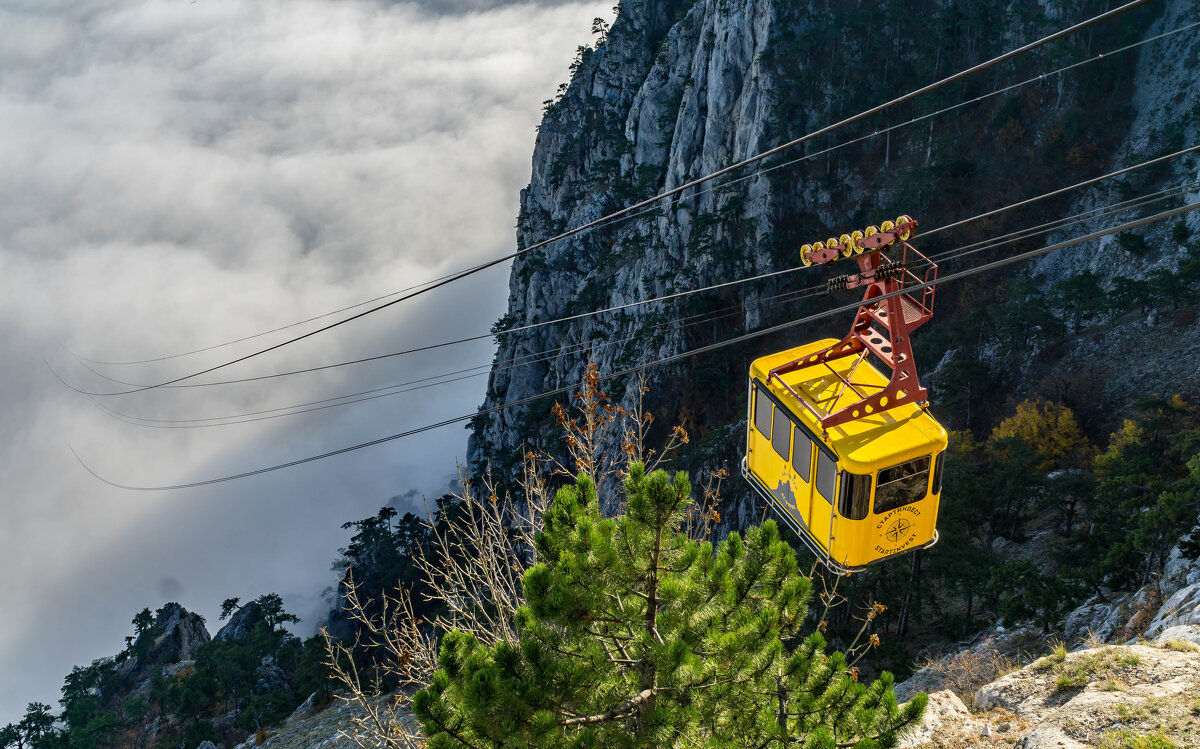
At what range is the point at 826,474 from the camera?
34.2 ft

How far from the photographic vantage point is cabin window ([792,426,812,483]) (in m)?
10.8

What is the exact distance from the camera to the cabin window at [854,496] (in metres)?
9.91

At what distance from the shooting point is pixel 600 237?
235 ft

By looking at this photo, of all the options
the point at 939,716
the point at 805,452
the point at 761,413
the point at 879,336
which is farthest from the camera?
the point at 761,413

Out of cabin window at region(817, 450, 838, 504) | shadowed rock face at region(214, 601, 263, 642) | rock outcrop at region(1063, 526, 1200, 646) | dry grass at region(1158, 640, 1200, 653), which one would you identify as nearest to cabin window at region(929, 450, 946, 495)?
cabin window at region(817, 450, 838, 504)

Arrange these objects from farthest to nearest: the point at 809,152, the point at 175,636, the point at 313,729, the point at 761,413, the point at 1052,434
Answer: the point at 175,636 → the point at 809,152 → the point at 313,729 → the point at 1052,434 → the point at 761,413

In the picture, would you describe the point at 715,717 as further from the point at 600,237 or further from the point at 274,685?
the point at 600,237

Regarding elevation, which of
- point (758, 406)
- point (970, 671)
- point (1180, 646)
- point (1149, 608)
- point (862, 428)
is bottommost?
point (970, 671)

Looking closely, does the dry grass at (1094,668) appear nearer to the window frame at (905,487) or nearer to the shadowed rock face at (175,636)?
the window frame at (905,487)

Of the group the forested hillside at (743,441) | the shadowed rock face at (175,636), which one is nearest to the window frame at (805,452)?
the forested hillside at (743,441)

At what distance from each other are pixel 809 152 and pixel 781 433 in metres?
44.5

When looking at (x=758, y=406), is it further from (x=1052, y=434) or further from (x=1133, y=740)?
(x=1052, y=434)

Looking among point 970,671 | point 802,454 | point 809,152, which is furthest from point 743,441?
point 802,454

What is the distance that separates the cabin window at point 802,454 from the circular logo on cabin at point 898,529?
123 centimetres
